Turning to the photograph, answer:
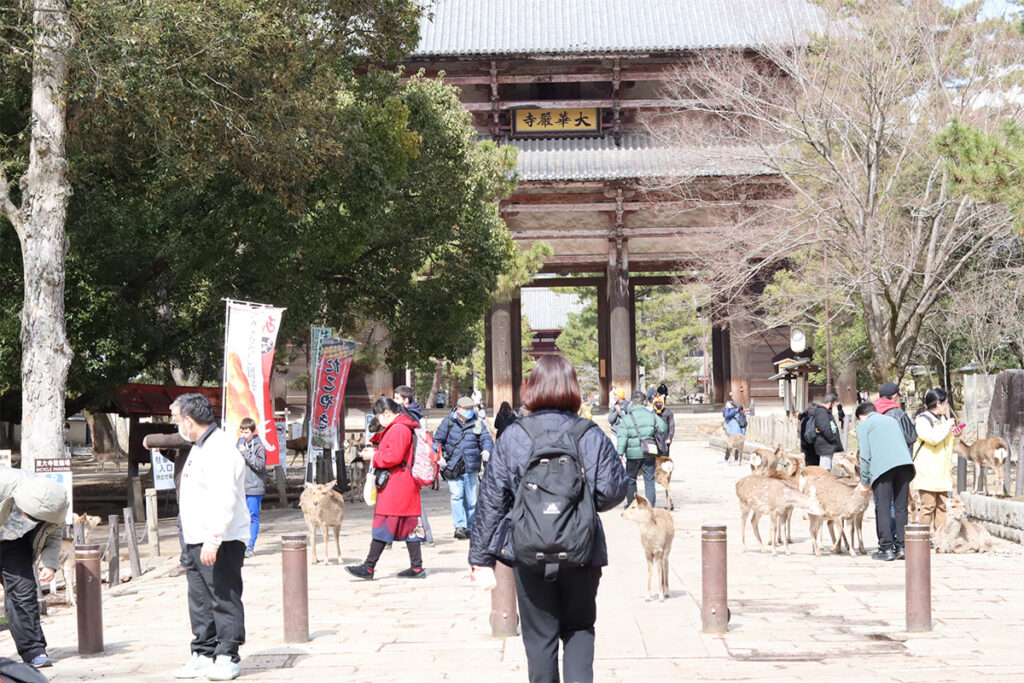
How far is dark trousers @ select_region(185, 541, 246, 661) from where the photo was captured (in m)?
6.59

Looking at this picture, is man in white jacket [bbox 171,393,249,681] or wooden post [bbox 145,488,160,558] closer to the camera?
man in white jacket [bbox 171,393,249,681]

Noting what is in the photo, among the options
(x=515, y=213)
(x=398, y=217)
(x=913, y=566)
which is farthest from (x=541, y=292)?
(x=913, y=566)

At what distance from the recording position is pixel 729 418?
25.7 metres

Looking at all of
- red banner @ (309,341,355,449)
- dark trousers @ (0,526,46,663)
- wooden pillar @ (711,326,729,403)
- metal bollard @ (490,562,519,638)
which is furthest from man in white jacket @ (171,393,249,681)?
wooden pillar @ (711,326,729,403)

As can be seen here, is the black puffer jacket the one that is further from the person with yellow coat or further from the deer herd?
the person with yellow coat

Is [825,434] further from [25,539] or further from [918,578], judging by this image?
[25,539]

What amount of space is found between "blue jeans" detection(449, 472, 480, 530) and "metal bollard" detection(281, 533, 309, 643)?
515cm

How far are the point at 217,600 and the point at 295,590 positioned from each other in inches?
37.9

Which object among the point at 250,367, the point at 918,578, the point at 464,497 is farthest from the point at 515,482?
the point at 250,367

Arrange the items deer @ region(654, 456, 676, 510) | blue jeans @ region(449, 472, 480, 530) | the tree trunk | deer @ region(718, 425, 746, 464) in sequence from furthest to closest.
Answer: the tree trunk → deer @ region(718, 425, 746, 464) → deer @ region(654, 456, 676, 510) → blue jeans @ region(449, 472, 480, 530)

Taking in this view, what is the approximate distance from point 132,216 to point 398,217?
4.55 meters

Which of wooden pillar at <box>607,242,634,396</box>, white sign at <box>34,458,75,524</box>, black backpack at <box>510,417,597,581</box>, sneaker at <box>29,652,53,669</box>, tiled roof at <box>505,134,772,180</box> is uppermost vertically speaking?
tiled roof at <box>505,134,772,180</box>

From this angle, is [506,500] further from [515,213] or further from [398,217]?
[515,213]

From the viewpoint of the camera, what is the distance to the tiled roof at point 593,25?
32.3m
